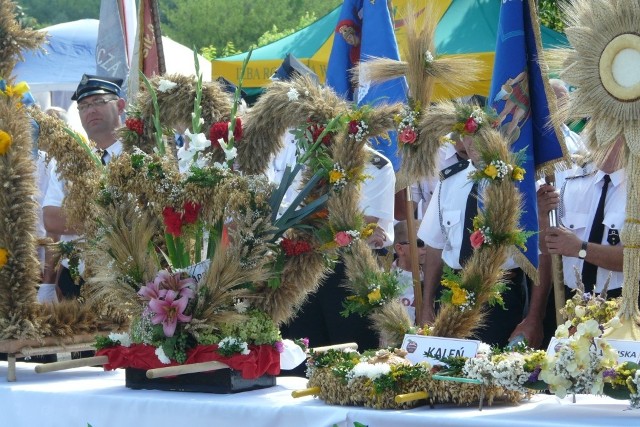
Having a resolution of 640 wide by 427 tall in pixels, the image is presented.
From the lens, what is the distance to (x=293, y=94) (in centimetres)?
426

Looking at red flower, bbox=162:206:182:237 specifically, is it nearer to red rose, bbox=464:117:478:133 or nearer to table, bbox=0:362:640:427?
table, bbox=0:362:640:427

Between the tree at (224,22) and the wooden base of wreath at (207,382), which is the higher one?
the tree at (224,22)

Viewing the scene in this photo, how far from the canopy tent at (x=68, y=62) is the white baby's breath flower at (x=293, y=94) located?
30.3ft

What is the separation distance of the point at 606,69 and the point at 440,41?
5.93 metres

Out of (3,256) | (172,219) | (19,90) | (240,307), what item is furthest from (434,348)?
(19,90)

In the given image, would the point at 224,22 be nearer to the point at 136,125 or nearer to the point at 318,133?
the point at 136,125

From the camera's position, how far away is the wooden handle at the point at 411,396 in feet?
11.4

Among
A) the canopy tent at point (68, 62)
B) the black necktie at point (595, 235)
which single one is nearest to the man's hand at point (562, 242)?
the black necktie at point (595, 235)

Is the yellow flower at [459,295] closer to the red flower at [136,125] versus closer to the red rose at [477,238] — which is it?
the red rose at [477,238]

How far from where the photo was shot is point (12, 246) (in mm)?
4781

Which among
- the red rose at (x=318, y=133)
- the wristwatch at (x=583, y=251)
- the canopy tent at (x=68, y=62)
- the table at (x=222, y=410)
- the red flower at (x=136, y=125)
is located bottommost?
the table at (x=222, y=410)


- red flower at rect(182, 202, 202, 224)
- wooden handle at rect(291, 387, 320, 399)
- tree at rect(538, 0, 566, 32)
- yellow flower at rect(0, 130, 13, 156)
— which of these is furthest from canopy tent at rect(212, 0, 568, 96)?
wooden handle at rect(291, 387, 320, 399)

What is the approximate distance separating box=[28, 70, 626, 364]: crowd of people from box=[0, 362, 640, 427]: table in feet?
2.38

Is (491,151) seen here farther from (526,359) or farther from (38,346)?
(38,346)
